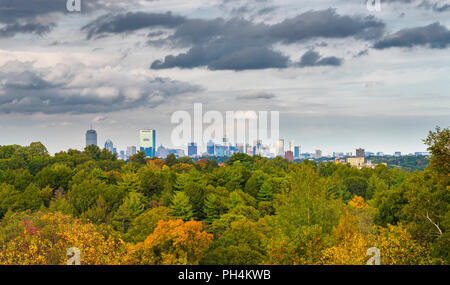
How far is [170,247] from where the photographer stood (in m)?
32.3

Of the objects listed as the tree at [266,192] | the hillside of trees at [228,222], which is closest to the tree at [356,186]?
the hillside of trees at [228,222]

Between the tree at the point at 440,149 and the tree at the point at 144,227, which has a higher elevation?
the tree at the point at 440,149

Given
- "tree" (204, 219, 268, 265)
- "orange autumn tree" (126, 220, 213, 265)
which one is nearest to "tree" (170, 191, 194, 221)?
"tree" (204, 219, 268, 265)

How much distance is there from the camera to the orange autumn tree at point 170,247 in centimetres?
2942

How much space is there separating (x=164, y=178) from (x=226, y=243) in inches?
1783

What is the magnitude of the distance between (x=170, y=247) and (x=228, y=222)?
1843 cm

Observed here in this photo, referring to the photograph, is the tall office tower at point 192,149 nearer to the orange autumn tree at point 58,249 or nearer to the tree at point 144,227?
the tree at point 144,227

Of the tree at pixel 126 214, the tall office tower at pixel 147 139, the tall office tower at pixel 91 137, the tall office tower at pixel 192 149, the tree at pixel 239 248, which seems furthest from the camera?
the tall office tower at pixel 192 149

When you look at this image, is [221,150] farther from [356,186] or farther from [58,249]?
[58,249]

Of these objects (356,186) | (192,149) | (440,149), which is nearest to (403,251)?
(440,149)

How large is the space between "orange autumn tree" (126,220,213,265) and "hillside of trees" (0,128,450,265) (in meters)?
Result: 0.09

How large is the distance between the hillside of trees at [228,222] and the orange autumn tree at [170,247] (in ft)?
0.28

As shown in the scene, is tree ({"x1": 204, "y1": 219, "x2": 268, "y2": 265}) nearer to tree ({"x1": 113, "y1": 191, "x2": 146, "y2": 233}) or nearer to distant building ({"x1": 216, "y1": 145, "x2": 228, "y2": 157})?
tree ({"x1": 113, "y1": 191, "x2": 146, "y2": 233})
